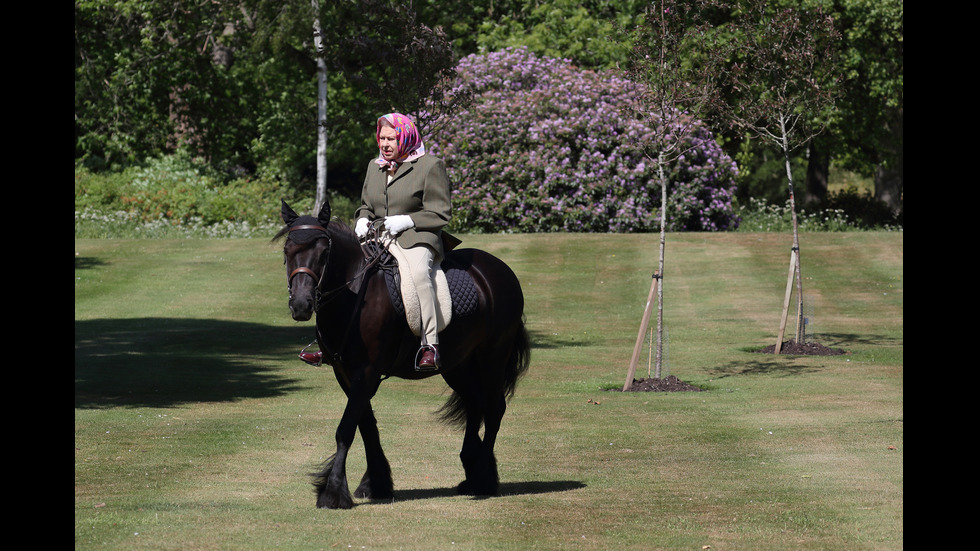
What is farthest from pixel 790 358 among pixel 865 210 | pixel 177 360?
pixel 865 210

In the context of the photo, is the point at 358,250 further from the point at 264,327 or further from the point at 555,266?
the point at 555,266

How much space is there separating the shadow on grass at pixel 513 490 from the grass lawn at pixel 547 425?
4 cm

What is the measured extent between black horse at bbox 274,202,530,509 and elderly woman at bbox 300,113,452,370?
0.75ft

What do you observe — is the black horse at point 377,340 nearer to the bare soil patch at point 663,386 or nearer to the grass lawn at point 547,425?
the grass lawn at point 547,425

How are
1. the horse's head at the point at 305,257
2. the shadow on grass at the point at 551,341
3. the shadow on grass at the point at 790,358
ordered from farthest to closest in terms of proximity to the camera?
the shadow on grass at the point at 551,341 → the shadow on grass at the point at 790,358 → the horse's head at the point at 305,257

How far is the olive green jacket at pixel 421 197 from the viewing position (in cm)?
989

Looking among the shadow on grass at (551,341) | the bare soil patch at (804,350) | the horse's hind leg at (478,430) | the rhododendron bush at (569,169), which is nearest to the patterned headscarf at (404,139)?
the horse's hind leg at (478,430)

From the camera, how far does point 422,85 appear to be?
20641mm

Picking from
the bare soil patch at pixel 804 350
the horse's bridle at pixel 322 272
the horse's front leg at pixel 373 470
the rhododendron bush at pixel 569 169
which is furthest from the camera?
the rhododendron bush at pixel 569 169

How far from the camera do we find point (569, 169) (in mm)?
35125

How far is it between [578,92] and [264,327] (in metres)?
15.6

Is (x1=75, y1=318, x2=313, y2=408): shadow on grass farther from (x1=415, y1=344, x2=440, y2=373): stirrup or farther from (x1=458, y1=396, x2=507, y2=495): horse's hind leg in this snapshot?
(x1=415, y1=344, x2=440, y2=373): stirrup
